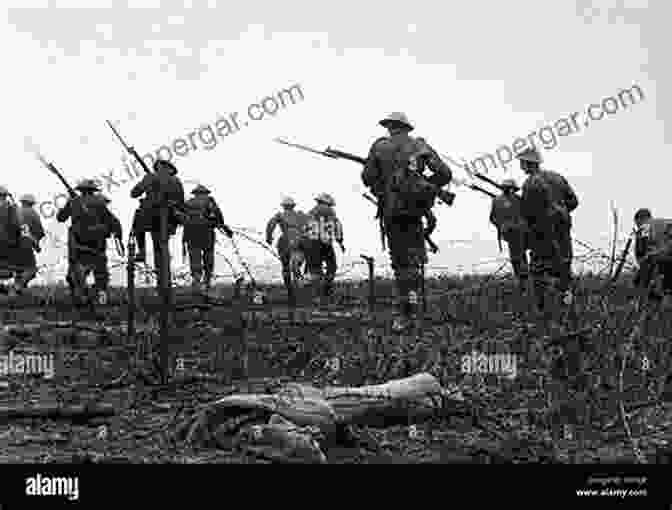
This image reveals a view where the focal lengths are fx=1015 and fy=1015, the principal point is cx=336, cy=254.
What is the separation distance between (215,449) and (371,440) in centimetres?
111

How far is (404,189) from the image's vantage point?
1292 centimetres

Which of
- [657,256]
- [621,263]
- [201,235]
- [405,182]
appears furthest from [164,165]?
[621,263]

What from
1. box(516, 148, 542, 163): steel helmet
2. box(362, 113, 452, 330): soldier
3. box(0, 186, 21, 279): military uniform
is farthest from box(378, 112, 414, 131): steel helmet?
box(0, 186, 21, 279): military uniform

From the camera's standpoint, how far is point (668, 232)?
11.4 m

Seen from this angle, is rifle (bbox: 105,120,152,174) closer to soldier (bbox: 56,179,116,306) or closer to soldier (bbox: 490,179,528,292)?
soldier (bbox: 56,179,116,306)

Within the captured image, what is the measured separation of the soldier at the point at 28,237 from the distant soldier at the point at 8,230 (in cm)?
15

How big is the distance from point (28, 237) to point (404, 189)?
27.3 feet

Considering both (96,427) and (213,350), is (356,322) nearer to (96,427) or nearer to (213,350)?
(213,350)

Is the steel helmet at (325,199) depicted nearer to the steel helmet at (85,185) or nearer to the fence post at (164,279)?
the steel helmet at (85,185)

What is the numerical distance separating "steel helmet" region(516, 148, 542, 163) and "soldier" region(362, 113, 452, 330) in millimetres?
1110

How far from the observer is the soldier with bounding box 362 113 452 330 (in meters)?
12.9

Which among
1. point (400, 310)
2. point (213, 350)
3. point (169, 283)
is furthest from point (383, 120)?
point (169, 283)

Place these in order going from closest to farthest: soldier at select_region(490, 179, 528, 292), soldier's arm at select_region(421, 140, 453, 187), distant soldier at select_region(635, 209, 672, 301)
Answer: distant soldier at select_region(635, 209, 672, 301), soldier's arm at select_region(421, 140, 453, 187), soldier at select_region(490, 179, 528, 292)

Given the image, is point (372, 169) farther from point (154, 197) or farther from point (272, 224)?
point (272, 224)
